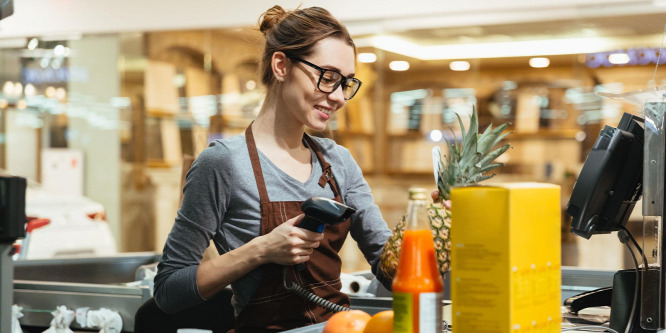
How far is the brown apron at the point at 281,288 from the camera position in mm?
1713

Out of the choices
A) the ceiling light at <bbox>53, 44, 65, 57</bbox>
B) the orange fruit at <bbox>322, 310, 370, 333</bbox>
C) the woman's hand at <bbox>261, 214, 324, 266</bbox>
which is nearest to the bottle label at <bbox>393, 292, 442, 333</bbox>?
the orange fruit at <bbox>322, 310, 370, 333</bbox>

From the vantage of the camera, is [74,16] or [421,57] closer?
[421,57]

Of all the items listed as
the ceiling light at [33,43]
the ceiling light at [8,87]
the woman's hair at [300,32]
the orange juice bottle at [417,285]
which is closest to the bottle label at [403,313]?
the orange juice bottle at [417,285]

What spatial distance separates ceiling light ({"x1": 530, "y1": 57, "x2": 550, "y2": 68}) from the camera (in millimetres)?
6219

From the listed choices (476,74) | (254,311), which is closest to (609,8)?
(476,74)

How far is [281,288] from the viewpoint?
1.72m

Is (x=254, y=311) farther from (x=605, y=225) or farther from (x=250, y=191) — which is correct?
(x=605, y=225)

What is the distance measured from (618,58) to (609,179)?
4.72 metres

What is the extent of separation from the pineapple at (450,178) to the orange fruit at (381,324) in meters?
0.19

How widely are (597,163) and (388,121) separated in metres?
5.18

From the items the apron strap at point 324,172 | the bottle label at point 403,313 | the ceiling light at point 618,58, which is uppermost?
the ceiling light at point 618,58

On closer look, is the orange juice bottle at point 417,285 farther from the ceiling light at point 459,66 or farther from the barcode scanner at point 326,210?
the ceiling light at point 459,66

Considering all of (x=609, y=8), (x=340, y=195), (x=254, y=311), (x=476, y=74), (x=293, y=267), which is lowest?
(x=254, y=311)

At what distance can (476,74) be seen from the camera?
21.3ft
